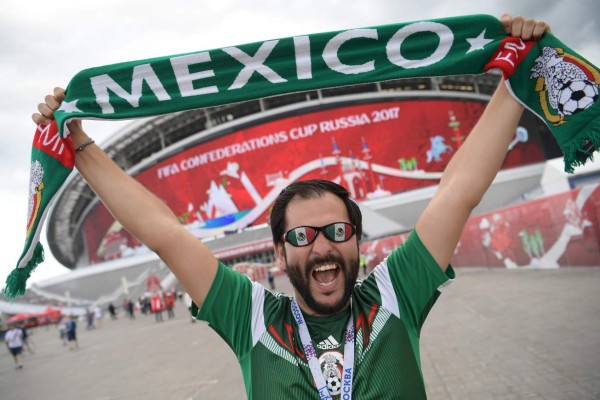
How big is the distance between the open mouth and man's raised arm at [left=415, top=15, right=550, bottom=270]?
0.41m

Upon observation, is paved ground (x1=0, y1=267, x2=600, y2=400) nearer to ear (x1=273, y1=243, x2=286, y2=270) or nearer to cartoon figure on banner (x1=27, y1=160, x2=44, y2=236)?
ear (x1=273, y1=243, x2=286, y2=270)

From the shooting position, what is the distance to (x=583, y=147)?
250cm

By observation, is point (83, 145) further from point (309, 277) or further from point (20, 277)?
point (309, 277)

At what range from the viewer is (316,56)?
2957 millimetres

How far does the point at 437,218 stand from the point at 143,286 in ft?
154

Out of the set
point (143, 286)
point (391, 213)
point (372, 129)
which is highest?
point (372, 129)

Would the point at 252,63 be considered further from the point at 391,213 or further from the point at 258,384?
the point at 391,213

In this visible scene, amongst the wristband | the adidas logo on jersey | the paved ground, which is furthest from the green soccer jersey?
the paved ground

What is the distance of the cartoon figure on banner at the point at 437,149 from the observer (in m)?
49.1

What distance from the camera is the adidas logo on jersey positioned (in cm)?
200

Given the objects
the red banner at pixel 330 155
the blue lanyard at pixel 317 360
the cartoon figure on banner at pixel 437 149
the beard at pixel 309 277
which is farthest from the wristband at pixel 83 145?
the cartoon figure on banner at pixel 437 149

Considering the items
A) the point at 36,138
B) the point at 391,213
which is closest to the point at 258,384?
the point at 36,138

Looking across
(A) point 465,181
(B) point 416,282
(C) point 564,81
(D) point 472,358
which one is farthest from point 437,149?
(B) point 416,282

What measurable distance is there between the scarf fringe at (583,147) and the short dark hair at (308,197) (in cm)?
119
